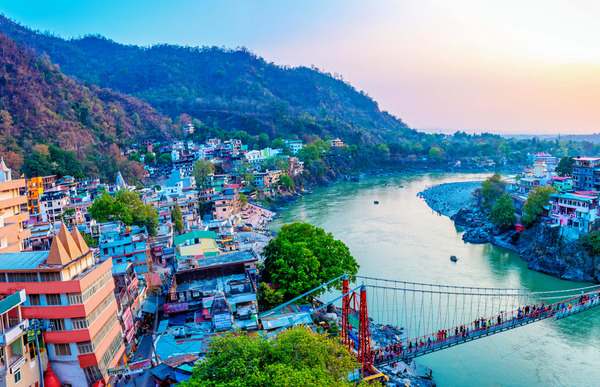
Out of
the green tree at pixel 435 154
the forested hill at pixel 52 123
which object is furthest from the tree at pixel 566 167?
the green tree at pixel 435 154

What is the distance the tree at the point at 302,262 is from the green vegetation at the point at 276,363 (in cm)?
480

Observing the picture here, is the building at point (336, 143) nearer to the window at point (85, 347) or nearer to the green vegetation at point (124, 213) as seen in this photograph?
the green vegetation at point (124, 213)

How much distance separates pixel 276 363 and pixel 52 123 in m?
30.0

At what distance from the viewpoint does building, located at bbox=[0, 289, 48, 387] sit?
7.08 metres

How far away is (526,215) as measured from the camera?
792 inches

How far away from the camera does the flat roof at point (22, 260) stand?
26.2 ft

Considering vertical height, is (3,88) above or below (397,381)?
above

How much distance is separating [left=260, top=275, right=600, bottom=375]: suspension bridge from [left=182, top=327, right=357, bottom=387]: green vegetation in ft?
7.30

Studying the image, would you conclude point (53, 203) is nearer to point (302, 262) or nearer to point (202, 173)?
point (202, 173)

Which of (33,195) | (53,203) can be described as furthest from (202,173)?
(33,195)

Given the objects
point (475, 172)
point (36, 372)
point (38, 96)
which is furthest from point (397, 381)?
point (475, 172)

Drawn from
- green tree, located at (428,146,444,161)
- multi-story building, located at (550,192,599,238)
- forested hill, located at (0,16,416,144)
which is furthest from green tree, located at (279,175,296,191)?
green tree, located at (428,146,444,161)

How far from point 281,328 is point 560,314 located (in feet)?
21.7

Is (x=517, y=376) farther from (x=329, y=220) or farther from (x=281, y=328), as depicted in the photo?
(x=329, y=220)
